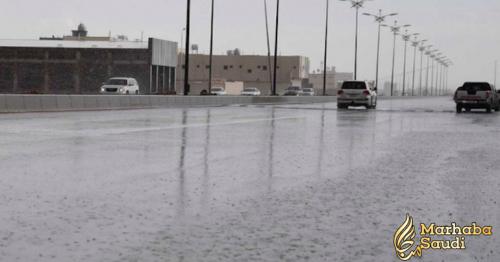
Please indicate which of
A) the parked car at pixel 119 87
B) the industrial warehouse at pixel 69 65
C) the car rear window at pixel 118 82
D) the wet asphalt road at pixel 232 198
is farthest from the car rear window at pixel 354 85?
the industrial warehouse at pixel 69 65

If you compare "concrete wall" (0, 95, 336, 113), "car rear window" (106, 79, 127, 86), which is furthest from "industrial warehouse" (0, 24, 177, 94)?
"concrete wall" (0, 95, 336, 113)

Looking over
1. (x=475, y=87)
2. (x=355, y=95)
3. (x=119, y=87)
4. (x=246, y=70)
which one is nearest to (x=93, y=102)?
(x=355, y=95)

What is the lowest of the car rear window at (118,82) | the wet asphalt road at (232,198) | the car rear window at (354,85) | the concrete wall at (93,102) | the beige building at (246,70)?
the wet asphalt road at (232,198)

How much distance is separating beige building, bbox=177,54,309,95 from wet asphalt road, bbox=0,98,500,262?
14871 centimetres

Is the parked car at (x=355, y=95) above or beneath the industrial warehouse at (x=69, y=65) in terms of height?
beneath

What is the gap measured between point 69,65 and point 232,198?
9479cm

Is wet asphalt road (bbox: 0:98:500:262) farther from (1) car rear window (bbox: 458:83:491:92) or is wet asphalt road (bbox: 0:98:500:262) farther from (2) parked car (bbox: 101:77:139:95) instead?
(2) parked car (bbox: 101:77:139:95)

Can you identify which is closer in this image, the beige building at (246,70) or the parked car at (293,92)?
the parked car at (293,92)

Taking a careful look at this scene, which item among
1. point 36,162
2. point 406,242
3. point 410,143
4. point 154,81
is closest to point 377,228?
point 406,242

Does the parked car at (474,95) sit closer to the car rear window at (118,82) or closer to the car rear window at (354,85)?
the car rear window at (354,85)

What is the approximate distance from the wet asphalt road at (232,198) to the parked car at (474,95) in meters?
28.0

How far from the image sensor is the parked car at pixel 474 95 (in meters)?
44.6

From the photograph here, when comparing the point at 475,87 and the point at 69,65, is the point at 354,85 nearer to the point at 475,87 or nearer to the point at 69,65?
the point at 475,87

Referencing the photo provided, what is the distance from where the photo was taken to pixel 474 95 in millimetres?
44594
